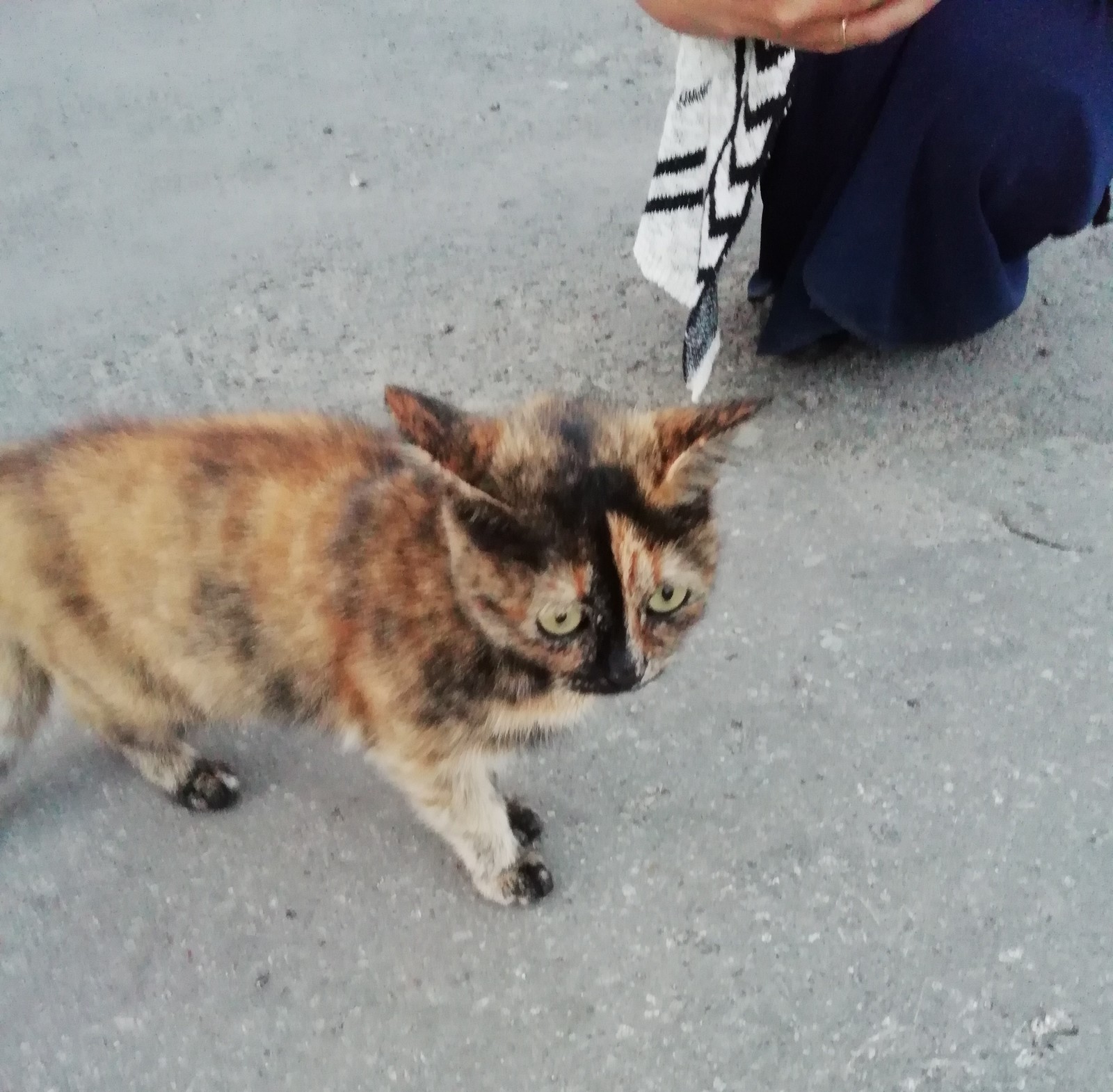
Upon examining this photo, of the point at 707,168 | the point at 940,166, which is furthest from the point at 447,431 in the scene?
the point at 940,166

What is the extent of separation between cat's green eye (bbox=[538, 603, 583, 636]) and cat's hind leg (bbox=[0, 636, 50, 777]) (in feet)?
2.70

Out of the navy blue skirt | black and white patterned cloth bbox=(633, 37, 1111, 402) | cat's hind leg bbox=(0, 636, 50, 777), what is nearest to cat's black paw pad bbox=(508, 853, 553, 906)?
cat's hind leg bbox=(0, 636, 50, 777)

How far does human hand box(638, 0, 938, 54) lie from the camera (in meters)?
1.47

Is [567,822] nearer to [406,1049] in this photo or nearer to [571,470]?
[406,1049]

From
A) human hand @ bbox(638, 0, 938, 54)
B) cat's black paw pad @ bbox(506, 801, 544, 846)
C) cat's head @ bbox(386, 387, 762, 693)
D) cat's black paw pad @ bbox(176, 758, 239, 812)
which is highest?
human hand @ bbox(638, 0, 938, 54)

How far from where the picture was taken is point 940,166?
187cm

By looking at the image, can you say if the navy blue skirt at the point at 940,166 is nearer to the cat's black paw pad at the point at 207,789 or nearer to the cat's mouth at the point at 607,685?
the cat's mouth at the point at 607,685

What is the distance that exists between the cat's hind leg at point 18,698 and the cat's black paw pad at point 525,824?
0.73 m

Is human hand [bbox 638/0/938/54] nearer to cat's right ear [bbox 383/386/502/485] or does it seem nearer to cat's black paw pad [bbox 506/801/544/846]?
cat's right ear [bbox 383/386/502/485]

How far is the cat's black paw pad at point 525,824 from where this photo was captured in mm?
1590

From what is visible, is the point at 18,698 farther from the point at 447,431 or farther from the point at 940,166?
the point at 940,166

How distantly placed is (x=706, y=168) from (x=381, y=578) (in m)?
1.02

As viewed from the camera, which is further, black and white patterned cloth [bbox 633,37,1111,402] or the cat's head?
black and white patterned cloth [bbox 633,37,1111,402]

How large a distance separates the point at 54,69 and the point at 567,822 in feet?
10.1
